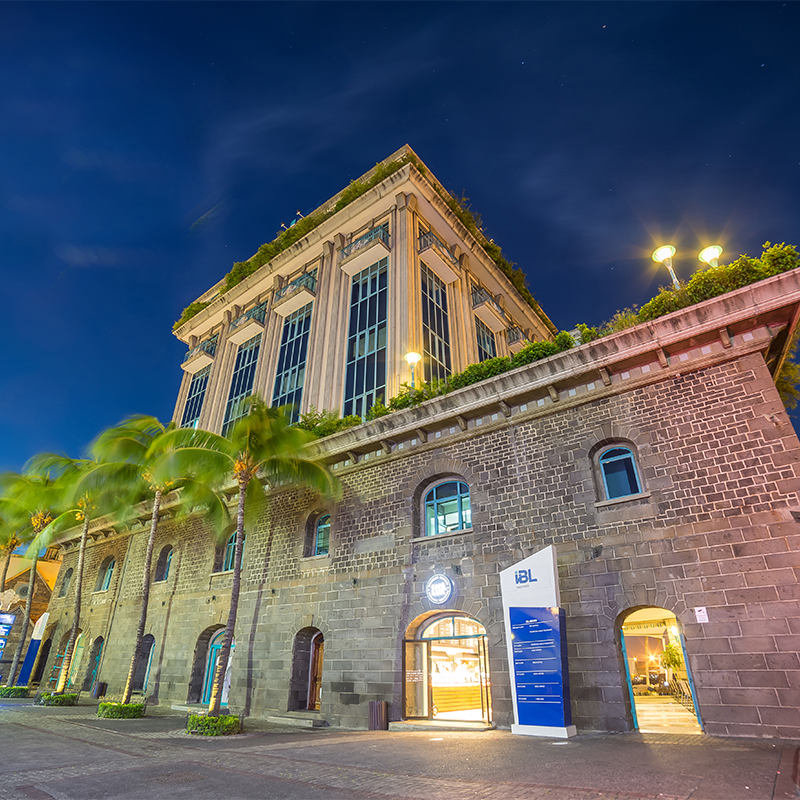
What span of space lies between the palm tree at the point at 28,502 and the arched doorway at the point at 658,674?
25.3m

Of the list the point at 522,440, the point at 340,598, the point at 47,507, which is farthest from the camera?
the point at 47,507

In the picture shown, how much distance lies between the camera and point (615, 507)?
36.5 feet

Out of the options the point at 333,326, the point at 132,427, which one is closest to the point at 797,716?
the point at 132,427

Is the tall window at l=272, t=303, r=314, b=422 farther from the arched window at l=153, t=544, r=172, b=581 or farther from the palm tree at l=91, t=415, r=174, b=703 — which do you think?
the palm tree at l=91, t=415, r=174, b=703

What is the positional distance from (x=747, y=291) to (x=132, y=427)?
19.5 metres

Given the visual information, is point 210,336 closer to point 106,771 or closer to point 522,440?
point 522,440

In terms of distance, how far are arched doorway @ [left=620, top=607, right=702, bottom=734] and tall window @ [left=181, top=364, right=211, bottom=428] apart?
97.4 ft

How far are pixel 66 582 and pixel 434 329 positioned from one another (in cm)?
2663

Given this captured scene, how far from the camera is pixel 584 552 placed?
436 inches

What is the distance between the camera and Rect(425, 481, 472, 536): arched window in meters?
13.7

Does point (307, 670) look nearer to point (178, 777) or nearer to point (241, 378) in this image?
point (178, 777)

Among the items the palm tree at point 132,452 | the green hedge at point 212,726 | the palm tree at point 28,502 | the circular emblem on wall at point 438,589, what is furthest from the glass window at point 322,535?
the palm tree at point 28,502

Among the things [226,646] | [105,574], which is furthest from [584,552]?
[105,574]

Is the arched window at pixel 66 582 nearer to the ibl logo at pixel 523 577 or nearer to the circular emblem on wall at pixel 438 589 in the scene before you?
the circular emblem on wall at pixel 438 589
